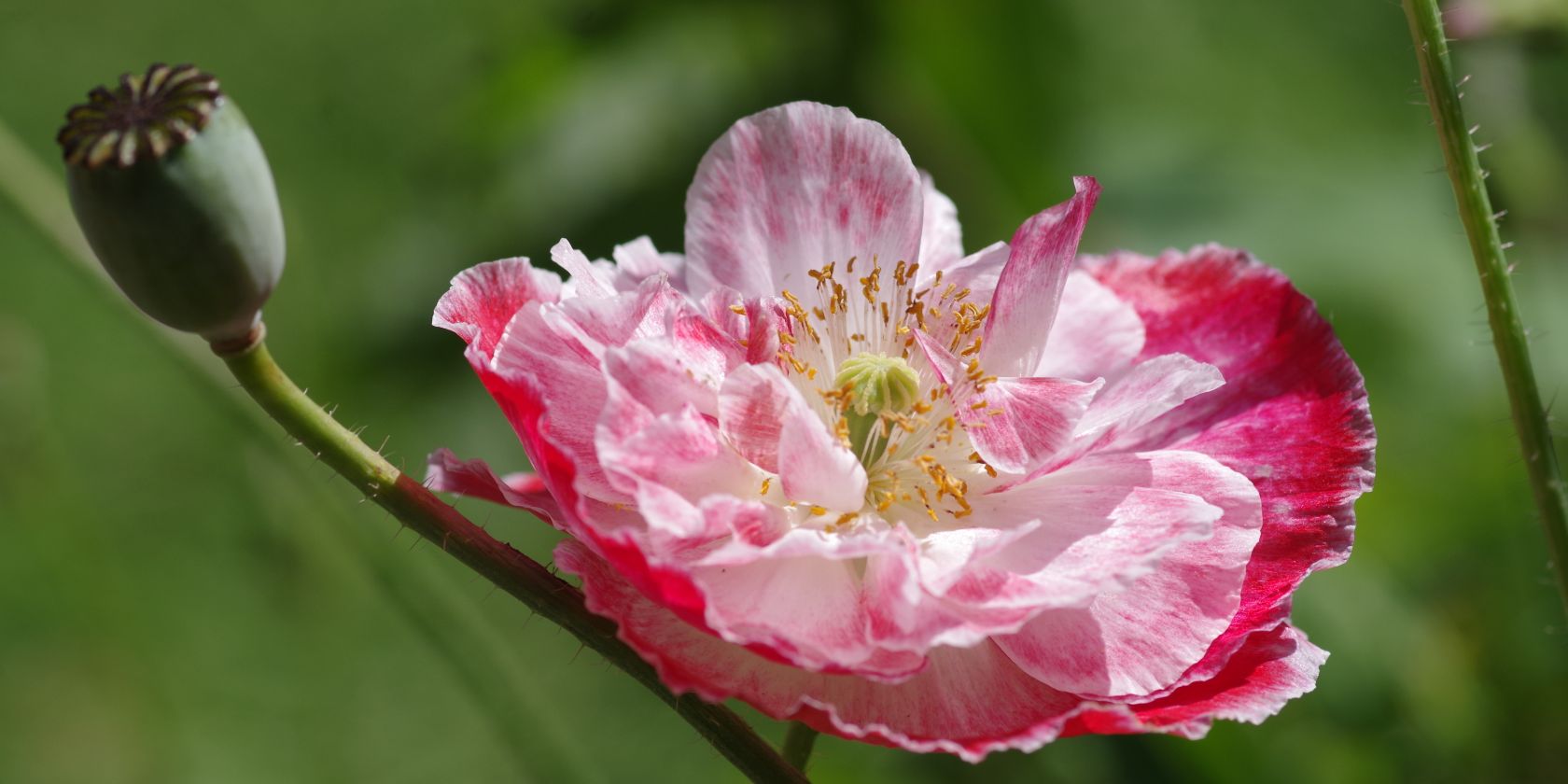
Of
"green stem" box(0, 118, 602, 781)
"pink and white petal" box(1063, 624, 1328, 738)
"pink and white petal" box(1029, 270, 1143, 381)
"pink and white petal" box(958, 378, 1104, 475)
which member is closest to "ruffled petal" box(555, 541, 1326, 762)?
"pink and white petal" box(1063, 624, 1328, 738)

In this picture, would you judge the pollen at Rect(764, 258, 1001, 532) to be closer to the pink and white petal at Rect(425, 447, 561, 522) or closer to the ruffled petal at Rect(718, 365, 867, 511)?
the ruffled petal at Rect(718, 365, 867, 511)

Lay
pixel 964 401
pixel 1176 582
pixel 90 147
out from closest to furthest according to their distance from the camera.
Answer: pixel 90 147
pixel 1176 582
pixel 964 401

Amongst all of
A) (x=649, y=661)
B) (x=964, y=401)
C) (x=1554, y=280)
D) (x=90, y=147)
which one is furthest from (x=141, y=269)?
(x=1554, y=280)

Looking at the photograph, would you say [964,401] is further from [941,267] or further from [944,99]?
[944,99]

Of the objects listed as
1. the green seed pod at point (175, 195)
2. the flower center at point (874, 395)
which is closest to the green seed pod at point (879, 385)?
the flower center at point (874, 395)

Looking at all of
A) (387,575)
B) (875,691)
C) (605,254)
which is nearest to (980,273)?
(875,691)
